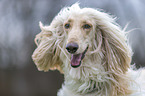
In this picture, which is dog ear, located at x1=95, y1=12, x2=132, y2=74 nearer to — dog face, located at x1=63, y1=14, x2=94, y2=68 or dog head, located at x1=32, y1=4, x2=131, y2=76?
dog head, located at x1=32, y1=4, x2=131, y2=76

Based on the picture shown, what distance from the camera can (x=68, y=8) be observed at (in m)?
2.02

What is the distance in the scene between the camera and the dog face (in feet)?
5.12

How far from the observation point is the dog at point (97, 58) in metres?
1.69

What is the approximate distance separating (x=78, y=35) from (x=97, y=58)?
28cm

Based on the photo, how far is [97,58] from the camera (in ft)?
5.65

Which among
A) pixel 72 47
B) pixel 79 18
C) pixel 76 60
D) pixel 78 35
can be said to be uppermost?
pixel 79 18

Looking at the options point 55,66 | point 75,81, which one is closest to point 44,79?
point 55,66

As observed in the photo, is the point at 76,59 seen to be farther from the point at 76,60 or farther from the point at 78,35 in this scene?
the point at 78,35

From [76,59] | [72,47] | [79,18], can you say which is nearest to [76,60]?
[76,59]

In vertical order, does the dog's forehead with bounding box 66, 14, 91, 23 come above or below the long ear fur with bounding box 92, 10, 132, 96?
above

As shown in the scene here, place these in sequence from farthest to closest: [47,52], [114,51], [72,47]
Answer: [47,52], [114,51], [72,47]

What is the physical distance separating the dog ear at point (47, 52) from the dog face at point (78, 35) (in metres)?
0.30

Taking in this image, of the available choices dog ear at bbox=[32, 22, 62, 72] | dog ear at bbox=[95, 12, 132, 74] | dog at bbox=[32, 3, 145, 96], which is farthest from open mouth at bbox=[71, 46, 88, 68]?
dog ear at bbox=[32, 22, 62, 72]

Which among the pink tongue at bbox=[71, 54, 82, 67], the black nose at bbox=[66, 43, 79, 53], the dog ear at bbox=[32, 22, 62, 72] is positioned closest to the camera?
the black nose at bbox=[66, 43, 79, 53]
